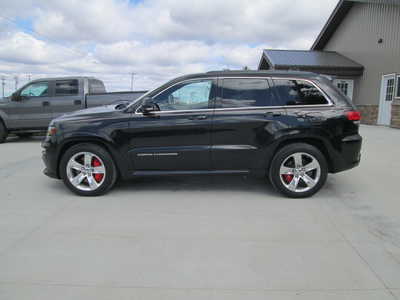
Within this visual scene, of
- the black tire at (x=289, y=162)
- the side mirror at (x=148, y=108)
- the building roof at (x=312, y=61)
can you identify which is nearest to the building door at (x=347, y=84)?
the building roof at (x=312, y=61)

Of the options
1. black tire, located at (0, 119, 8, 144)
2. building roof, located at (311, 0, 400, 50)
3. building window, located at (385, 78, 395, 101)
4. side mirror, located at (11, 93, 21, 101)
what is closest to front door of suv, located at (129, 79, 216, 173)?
side mirror, located at (11, 93, 21, 101)

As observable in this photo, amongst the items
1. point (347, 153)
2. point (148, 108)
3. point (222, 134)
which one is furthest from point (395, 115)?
point (148, 108)

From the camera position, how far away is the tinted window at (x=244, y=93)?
4.47 meters

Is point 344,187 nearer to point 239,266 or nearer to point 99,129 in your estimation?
point 239,266

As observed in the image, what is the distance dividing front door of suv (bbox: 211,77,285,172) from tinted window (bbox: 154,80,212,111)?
0.67 feet

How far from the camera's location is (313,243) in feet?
10.3

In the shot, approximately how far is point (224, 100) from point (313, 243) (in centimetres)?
228

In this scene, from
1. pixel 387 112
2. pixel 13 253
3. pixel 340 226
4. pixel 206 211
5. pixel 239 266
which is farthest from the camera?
pixel 387 112

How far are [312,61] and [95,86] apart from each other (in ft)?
42.9

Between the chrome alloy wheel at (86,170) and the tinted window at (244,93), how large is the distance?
1.96m

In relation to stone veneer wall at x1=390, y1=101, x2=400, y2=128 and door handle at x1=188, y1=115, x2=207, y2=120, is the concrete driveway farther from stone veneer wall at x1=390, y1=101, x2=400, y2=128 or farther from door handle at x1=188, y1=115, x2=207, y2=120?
stone veneer wall at x1=390, y1=101, x2=400, y2=128

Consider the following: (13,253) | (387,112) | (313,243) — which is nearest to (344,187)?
(313,243)

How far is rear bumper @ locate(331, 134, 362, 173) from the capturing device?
4.41 metres

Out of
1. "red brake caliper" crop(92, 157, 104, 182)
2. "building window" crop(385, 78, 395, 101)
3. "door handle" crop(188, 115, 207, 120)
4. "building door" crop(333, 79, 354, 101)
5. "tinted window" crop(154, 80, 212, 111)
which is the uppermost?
"building door" crop(333, 79, 354, 101)
